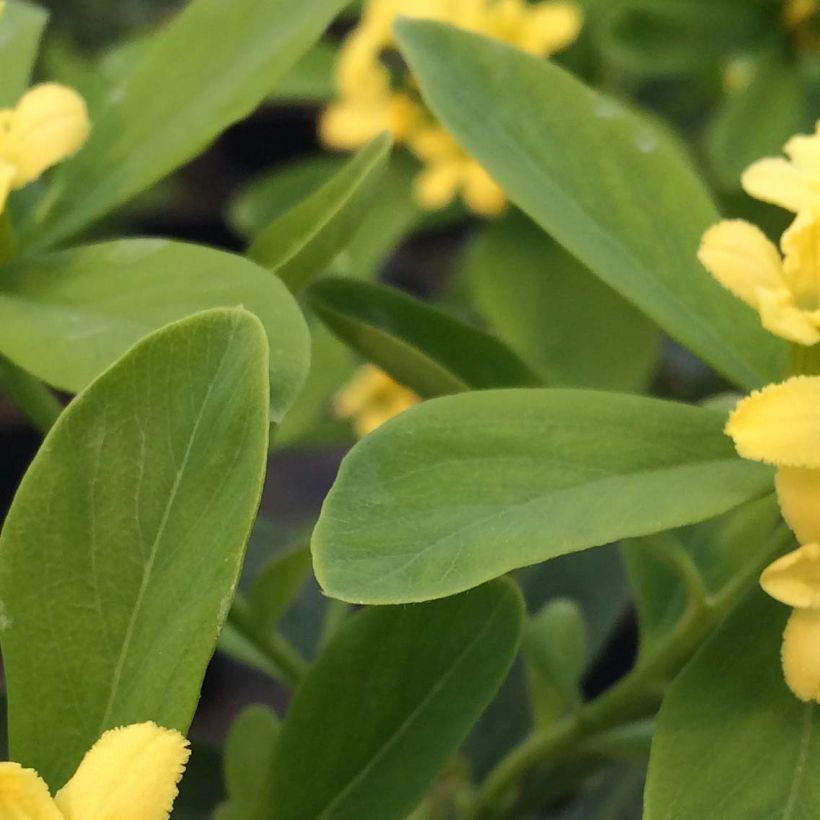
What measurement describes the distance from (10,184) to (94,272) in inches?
1.7

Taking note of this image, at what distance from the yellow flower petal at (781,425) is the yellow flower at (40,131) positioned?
27 centimetres

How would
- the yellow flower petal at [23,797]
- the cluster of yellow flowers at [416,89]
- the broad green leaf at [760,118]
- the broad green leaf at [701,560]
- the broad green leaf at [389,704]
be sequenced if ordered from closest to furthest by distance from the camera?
the yellow flower petal at [23,797] < the broad green leaf at [389,704] < the broad green leaf at [701,560] < the cluster of yellow flowers at [416,89] < the broad green leaf at [760,118]

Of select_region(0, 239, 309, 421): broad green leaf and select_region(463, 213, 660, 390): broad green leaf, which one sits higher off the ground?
select_region(0, 239, 309, 421): broad green leaf

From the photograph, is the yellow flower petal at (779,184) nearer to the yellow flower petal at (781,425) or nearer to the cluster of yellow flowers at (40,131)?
the yellow flower petal at (781,425)

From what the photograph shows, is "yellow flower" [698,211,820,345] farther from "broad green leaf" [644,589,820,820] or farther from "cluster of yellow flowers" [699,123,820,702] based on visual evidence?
"broad green leaf" [644,589,820,820]

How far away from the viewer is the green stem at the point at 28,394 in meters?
0.44

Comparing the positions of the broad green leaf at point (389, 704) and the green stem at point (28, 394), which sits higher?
the green stem at point (28, 394)

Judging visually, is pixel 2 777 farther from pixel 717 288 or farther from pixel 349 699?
pixel 717 288

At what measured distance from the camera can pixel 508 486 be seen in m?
0.34

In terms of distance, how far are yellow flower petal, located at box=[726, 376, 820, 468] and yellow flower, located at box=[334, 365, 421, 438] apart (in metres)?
0.50

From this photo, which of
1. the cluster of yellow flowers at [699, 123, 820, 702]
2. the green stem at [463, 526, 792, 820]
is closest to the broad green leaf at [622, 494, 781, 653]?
the green stem at [463, 526, 792, 820]

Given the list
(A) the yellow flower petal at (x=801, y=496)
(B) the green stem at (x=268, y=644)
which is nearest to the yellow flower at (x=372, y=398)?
(B) the green stem at (x=268, y=644)

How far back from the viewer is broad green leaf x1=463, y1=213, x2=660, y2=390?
0.81 metres

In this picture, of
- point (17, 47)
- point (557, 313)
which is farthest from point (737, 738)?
point (557, 313)
